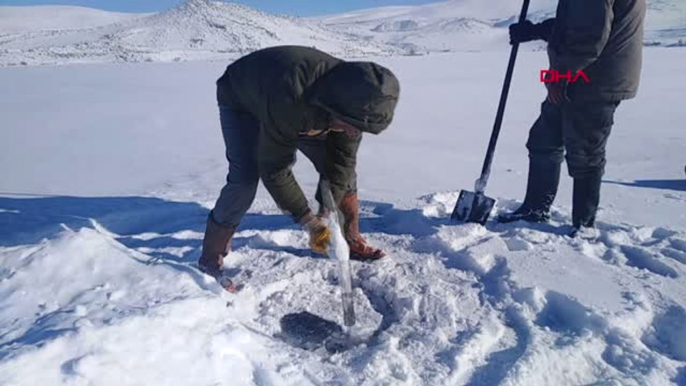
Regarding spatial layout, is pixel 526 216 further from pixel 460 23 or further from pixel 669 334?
pixel 460 23

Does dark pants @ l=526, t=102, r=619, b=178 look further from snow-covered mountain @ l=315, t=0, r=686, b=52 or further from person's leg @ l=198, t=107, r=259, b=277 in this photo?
snow-covered mountain @ l=315, t=0, r=686, b=52

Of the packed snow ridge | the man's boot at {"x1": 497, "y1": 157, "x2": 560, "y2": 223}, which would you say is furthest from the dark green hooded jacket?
the packed snow ridge

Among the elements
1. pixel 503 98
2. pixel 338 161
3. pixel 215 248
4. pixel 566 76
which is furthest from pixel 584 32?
pixel 215 248

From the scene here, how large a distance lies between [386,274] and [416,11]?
98813mm

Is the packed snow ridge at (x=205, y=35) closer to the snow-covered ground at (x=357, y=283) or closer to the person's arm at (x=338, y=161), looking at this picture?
the snow-covered ground at (x=357, y=283)

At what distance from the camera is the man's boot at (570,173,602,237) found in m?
3.44

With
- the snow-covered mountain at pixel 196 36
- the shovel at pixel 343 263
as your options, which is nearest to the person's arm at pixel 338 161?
the shovel at pixel 343 263

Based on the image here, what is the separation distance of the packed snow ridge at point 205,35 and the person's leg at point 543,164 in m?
21.6

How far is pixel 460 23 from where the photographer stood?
64812 millimetres

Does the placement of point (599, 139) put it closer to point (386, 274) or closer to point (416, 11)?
point (386, 274)

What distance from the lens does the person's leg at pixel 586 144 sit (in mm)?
3246

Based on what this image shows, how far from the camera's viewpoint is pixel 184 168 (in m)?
5.58

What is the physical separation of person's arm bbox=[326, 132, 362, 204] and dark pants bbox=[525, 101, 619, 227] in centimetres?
141

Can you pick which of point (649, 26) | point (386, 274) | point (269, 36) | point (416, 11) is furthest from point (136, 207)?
point (416, 11)
